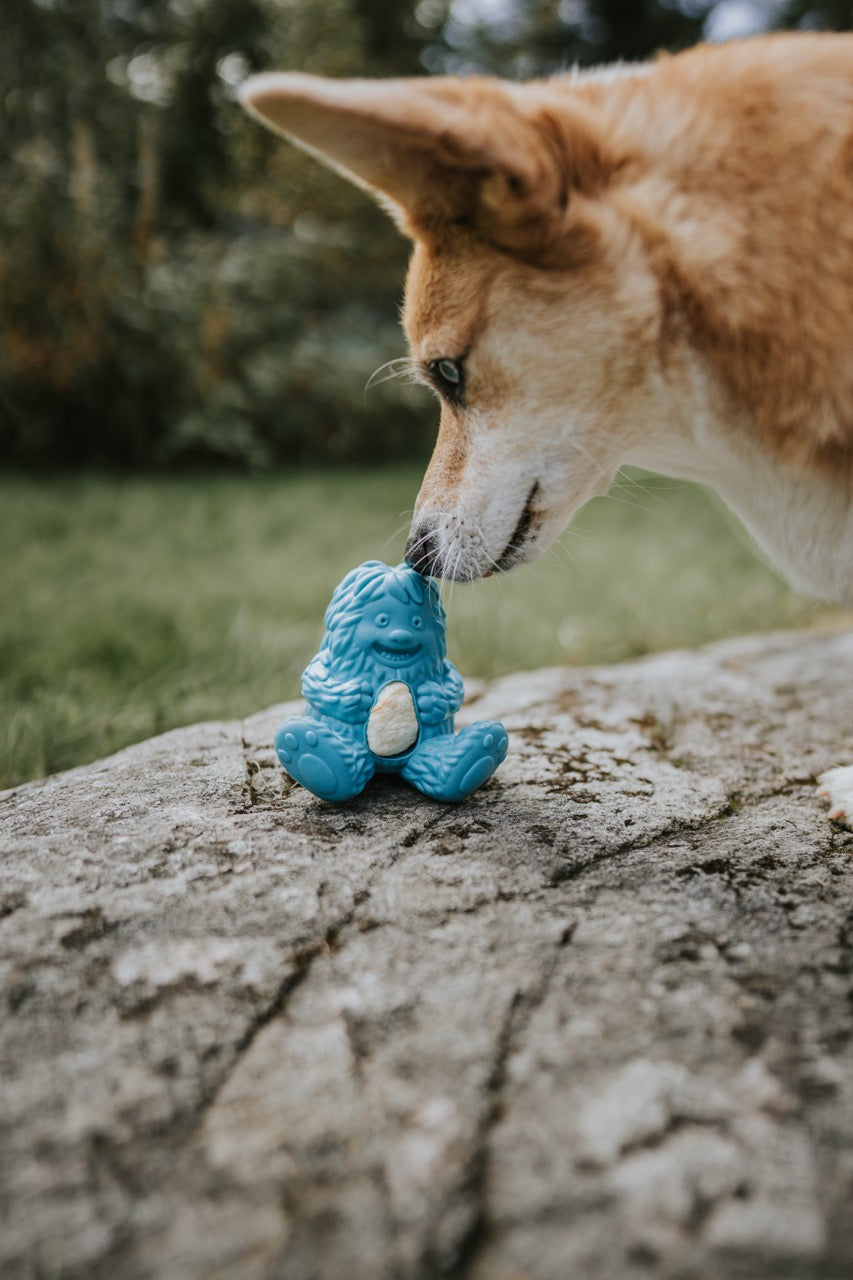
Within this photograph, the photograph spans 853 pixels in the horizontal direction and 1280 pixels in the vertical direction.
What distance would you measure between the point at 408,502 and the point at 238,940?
4.35 m

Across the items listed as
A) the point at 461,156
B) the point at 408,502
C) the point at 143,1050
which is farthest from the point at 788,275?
the point at 408,502

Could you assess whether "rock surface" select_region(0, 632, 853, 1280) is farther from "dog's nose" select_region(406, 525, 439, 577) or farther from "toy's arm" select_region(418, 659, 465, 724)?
"dog's nose" select_region(406, 525, 439, 577)

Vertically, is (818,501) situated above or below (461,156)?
below

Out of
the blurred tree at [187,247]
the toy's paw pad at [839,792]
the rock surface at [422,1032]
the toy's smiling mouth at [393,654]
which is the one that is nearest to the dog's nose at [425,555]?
the toy's smiling mouth at [393,654]

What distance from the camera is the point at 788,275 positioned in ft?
4.86

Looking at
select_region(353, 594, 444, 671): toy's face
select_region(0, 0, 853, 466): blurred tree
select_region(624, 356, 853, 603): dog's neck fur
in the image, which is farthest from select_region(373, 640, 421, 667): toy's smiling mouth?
select_region(0, 0, 853, 466): blurred tree

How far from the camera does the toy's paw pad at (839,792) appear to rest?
5.57 ft

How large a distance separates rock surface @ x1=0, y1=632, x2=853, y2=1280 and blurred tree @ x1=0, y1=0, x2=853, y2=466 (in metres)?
4.45

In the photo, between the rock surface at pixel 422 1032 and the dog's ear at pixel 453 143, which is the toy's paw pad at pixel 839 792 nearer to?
the rock surface at pixel 422 1032

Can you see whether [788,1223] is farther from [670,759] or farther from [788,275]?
[788,275]

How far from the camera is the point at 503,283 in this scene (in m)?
1.65

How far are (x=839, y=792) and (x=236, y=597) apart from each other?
7.57ft

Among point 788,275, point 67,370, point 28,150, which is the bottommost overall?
point 67,370

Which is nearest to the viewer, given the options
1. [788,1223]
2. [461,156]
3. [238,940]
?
[788,1223]
